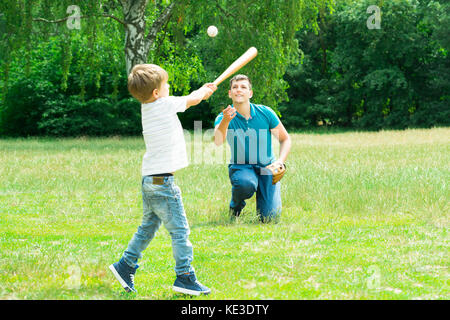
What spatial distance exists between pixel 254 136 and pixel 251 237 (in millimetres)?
1223

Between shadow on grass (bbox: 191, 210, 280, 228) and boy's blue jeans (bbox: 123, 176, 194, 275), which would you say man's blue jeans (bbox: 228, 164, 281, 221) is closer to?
shadow on grass (bbox: 191, 210, 280, 228)

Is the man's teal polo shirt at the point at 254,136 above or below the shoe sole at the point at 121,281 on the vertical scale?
above

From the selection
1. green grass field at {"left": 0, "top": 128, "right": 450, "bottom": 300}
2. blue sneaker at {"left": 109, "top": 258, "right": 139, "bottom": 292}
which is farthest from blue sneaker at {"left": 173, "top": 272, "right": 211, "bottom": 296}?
blue sneaker at {"left": 109, "top": 258, "right": 139, "bottom": 292}

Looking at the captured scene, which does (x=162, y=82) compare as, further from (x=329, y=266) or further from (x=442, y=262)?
(x=442, y=262)

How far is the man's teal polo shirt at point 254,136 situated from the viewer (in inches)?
247

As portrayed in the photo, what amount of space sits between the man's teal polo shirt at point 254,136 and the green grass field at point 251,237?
0.67 m

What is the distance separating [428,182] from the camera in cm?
828

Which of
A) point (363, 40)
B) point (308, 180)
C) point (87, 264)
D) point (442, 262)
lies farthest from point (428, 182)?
point (363, 40)

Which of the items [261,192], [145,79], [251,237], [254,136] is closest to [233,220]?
[261,192]

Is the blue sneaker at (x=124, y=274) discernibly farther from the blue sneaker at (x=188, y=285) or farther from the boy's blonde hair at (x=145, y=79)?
the boy's blonde hair at (x=145, y=79)

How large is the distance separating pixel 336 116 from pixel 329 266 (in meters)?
33.4

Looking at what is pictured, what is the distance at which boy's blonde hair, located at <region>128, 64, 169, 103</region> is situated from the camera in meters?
3.67

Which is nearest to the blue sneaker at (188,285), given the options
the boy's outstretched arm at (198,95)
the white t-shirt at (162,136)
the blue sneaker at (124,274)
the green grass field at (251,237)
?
the green grass field at (251,237)

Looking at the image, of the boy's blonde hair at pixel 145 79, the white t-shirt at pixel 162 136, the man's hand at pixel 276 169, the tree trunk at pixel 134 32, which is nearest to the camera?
the boy's blonde hair at pixel 145 79
